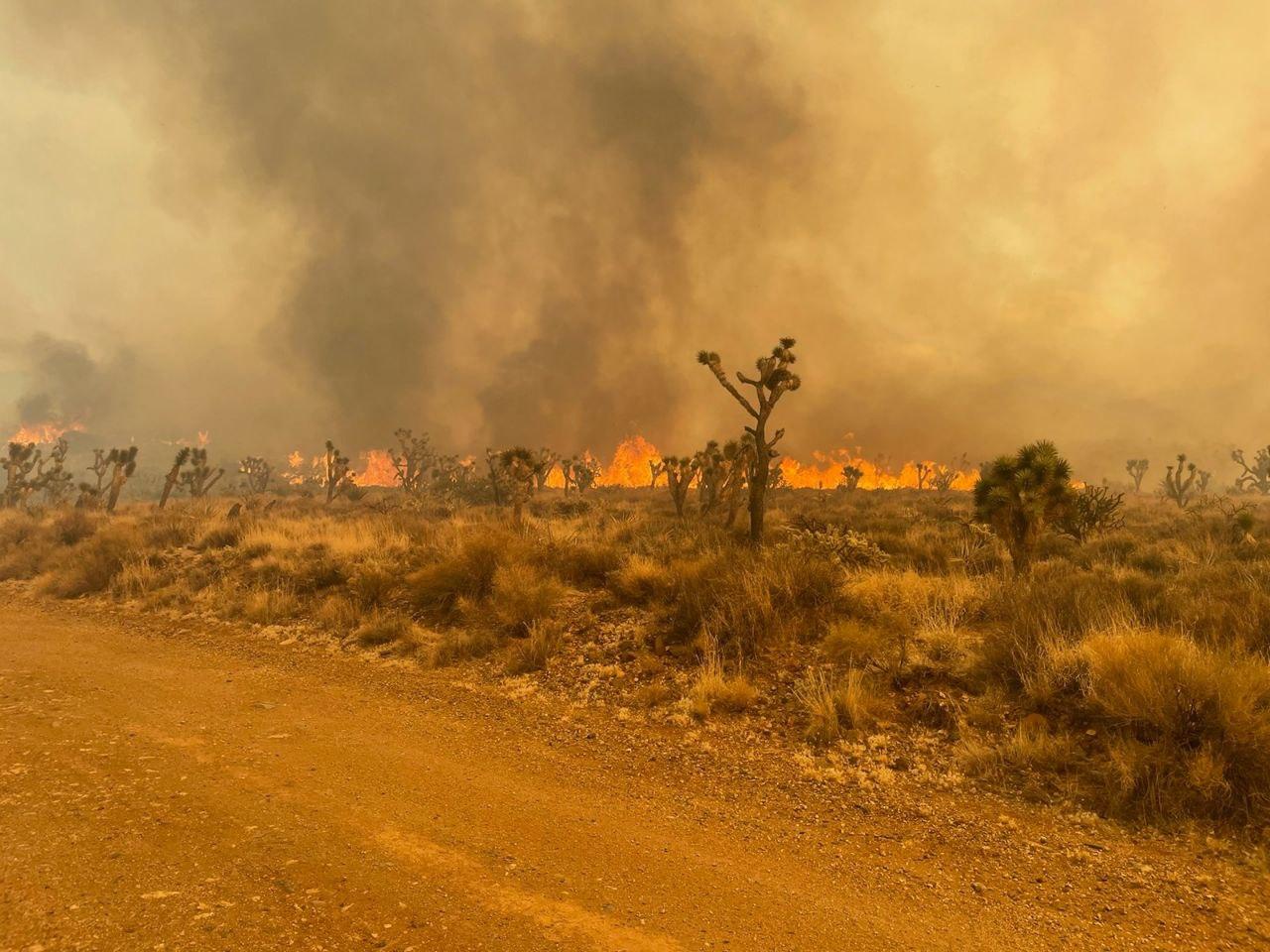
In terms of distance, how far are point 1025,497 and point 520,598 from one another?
1153cm

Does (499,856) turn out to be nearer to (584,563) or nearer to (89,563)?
(584,563)

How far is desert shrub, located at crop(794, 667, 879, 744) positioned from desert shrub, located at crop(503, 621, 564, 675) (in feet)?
12.0

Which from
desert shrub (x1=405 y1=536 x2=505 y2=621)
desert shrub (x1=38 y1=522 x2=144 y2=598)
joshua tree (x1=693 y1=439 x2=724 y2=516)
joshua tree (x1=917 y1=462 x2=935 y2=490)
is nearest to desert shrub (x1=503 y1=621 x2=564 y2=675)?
desert shrub (x1=405 y1=536 x2=505 y2=621)

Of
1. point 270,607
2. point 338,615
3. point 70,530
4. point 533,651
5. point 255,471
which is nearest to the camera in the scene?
point 533,651

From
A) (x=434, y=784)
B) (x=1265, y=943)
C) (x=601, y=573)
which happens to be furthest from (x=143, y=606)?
(x=1265, y=943)

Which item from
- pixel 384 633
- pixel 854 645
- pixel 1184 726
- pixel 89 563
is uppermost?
pixel 854 645

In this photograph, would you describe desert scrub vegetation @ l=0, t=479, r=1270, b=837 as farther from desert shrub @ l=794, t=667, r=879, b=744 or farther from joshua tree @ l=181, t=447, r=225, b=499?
joshua tree @ l=181, t=447, r=225, b=499

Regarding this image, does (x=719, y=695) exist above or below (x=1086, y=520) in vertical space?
below

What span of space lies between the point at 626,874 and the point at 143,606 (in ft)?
44.0

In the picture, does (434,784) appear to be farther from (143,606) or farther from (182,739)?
(143,606)

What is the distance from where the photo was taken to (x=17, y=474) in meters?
45.8

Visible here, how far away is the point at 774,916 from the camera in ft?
12.2

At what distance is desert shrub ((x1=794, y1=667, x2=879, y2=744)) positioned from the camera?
6312 mm

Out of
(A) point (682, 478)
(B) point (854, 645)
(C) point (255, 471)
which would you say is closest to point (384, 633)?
(B) point (854, 645)
